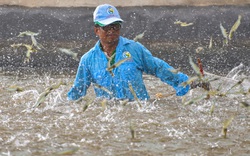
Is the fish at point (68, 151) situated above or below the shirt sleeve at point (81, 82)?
below

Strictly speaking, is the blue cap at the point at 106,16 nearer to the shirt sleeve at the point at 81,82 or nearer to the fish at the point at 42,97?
the shirt sleeve at the point at 81,82

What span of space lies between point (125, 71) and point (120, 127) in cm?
72

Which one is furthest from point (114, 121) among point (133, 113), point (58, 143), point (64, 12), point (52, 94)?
point (64, 12)

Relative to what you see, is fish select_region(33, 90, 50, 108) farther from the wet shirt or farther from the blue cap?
the blue cap

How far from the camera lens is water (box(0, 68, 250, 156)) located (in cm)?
637

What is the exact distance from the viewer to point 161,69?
304 inches

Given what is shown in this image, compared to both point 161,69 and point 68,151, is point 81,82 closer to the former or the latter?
point 161,69

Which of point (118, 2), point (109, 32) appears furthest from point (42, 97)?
point (118, 2)

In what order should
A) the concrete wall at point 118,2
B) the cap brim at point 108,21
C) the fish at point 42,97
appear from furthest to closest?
the concrete wall at point 118,2 < the cap brim at point 108,21 < the fish at point 42,97

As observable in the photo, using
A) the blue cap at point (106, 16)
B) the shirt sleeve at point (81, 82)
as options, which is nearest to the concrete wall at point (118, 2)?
the shirt sleeve at point (81, 82)

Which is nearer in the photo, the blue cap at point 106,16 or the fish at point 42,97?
the fish at point 42,97

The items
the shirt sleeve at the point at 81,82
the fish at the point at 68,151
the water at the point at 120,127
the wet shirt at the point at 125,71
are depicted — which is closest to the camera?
the fish at the point at 68,151

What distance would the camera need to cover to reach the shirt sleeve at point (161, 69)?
304 inches

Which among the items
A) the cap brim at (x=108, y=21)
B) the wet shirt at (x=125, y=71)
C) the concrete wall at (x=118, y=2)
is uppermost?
the concrete wall at (x=118, y=2)
